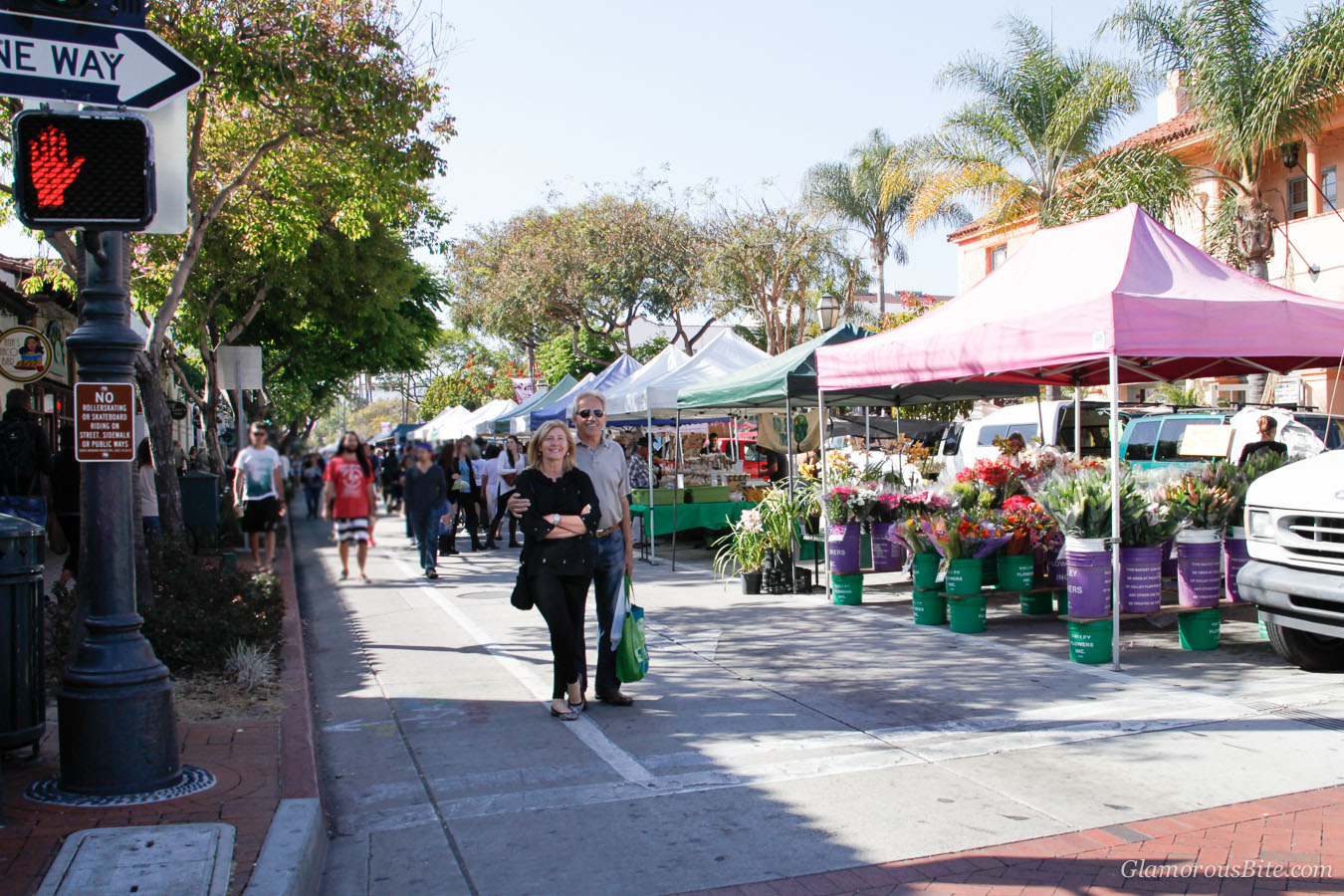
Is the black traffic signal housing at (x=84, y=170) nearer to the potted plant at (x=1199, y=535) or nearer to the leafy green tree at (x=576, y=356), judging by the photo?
the potted plant at (x=1199, y=535)

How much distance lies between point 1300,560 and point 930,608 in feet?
10.1

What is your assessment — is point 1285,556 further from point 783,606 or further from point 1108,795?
point 783,606

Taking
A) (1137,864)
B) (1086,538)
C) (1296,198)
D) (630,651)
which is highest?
(1296,198)

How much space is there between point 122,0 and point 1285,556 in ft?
23.4

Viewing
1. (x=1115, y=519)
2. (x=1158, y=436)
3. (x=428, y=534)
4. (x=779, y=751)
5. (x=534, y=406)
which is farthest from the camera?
(x=534, y=406)

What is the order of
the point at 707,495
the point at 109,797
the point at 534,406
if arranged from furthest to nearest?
the point at 534,406
the point at 707,495
the point at 109,797

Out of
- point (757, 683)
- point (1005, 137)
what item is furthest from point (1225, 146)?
point (757, 683)

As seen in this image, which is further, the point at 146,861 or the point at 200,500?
the point at 200,500

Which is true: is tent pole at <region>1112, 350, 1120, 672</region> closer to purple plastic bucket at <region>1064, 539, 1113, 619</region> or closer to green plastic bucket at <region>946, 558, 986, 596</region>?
purple plastic bucket at <region>1064, 539, 1113, 619</region>

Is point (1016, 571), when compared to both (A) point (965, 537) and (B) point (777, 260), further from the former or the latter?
(B) point (777, 260)

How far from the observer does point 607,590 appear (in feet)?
21.9

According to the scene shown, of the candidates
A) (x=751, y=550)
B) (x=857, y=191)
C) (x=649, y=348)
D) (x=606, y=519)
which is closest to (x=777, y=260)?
(x=857, y=191)

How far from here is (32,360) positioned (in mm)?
10188

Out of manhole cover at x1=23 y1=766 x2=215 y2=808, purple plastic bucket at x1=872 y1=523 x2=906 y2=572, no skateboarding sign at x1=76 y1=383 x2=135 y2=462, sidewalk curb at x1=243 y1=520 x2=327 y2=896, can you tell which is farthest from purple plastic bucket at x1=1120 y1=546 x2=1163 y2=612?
no skateboarding sign at x1=76 y1=383 x2=135 y2=462
